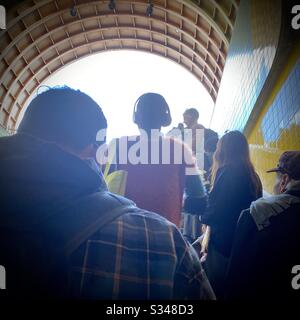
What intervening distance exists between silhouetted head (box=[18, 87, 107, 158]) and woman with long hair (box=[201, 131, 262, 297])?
0.76 m

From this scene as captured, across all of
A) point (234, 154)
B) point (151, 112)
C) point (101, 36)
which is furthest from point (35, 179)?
point (101, 36)

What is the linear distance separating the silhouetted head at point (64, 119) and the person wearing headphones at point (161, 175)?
0.46 m

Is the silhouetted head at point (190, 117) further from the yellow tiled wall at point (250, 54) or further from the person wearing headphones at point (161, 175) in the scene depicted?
the person wearing headphones at point (161, 175)

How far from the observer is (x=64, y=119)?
0.73 m

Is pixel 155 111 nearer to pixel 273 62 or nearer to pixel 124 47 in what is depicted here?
pixel 273 62

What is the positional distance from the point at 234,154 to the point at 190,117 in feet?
4.78

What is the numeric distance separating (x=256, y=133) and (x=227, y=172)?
81.0 inches

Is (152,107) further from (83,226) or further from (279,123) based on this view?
(279,123)

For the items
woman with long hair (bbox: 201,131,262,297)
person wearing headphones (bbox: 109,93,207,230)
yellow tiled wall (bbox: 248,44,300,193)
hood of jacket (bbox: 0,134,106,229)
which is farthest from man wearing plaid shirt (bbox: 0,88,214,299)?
yellow tiled wall (bbox: 248,44,300,193)

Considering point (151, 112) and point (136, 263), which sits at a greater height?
point (151, 112)

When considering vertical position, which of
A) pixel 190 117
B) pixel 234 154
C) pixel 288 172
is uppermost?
pixel 190 117
